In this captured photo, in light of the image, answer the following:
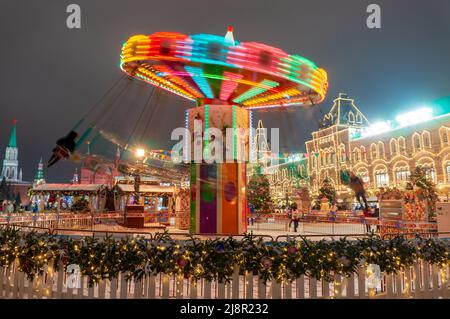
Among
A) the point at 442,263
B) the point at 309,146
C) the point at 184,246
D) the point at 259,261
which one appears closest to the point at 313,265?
the point at 259,261

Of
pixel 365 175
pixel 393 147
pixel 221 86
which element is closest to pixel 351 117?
pixel 365 175

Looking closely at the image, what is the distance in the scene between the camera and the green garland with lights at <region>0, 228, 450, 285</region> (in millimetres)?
5613

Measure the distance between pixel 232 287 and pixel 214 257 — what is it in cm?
57

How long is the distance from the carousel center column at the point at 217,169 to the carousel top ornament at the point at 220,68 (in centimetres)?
81

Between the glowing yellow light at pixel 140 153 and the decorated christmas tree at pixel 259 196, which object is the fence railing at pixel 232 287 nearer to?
the glowing yellow light at pixel 140 153

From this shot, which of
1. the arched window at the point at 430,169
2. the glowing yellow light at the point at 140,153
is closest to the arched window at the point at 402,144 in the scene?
the arched window at the point at 430,169

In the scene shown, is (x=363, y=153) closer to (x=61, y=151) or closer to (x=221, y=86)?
(x=221, y=86)

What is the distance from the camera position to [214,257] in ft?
18.5

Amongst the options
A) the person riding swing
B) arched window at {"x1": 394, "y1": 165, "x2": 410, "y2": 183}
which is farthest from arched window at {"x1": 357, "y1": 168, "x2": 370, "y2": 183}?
the person riding swing

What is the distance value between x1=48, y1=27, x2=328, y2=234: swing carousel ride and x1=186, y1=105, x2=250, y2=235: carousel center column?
37mm

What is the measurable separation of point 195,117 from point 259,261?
321 inches

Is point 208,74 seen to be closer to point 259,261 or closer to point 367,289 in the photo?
point 259,261

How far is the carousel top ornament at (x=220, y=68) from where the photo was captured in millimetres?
9617

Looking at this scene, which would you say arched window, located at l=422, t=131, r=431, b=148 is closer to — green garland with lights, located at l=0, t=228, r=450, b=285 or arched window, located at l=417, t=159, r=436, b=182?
arched window, located at l=417, t=159, r=436, b=182
